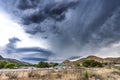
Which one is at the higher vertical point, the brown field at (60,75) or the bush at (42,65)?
the bush at (42,65)

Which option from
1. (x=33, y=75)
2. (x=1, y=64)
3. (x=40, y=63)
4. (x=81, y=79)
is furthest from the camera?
(x=40, y=63)

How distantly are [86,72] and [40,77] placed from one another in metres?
12.1

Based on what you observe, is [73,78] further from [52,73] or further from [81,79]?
[52,73]

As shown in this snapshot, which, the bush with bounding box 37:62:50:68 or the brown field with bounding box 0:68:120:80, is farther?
the bush with bounding box 37:62:50:68

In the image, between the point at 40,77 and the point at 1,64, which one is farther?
the point at 1,64

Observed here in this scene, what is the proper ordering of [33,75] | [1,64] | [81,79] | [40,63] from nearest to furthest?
[81,79], [33,75], [1,64], [40,63]

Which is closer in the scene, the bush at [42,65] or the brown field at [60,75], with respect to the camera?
the brown field at [60,75]

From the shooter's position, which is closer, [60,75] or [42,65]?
[60,75]

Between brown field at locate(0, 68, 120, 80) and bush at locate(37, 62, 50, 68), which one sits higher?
bush at locate(37, 62, 50, 68)

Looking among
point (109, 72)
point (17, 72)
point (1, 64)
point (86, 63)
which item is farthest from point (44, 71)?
point (86, 63)

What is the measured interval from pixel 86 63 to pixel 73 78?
63.9 metres

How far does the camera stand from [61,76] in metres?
61.6

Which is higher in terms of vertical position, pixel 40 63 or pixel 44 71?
pixel 40 63

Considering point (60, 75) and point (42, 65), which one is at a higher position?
point (42, 65)
